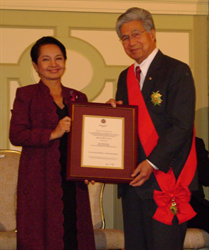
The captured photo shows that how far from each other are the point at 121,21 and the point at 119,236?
4.71 ft

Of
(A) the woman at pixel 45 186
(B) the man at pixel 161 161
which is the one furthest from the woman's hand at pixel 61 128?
(B) the man at pixel 161 161

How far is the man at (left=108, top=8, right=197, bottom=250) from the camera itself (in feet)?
5.83

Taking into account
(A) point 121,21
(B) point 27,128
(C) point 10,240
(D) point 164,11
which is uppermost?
(D) point 164,11

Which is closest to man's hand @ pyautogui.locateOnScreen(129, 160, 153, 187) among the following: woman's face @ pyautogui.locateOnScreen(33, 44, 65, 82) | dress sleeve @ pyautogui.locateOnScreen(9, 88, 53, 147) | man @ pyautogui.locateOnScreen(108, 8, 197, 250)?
man @ pyautogui.locateOnScreen(108, 8, 197, 250)

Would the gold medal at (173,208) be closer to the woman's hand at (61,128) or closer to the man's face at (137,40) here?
the woman's hand at (61,128)

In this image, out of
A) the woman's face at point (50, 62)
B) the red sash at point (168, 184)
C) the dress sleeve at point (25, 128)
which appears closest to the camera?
the red sash at point (168, 184)

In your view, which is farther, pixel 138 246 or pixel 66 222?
pixel 66 222

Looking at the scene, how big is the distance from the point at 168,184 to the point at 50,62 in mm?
977

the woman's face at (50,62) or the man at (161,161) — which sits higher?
the woman's face at (50,62)

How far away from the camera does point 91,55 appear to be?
138 inches

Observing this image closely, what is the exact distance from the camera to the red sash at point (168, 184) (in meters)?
1.78

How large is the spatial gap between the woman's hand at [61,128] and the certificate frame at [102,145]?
25mm

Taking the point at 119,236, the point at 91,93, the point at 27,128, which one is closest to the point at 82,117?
the point at 27,128

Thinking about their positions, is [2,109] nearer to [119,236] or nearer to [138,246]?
[119,236]
